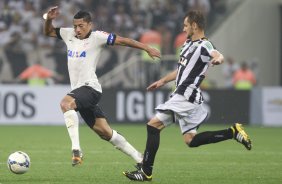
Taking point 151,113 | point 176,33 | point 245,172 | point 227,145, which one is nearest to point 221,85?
point 176,33

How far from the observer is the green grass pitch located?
421 inches

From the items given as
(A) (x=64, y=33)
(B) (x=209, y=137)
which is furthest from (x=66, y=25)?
(B) (x=209, y=137)

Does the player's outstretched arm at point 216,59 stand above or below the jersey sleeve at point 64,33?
below

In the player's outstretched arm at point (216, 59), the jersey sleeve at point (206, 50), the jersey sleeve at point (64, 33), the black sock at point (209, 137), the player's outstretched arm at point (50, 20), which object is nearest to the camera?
the player's outstretched arm at point (216, 59)

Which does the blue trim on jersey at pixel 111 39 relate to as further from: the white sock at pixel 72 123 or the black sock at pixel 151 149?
the black sock at pixel 151 149

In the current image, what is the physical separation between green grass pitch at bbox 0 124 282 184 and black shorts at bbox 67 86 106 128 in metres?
0.76

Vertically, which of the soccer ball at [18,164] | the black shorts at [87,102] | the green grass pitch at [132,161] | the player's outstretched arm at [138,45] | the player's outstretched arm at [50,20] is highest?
the player's outstretched arm at [50,20]

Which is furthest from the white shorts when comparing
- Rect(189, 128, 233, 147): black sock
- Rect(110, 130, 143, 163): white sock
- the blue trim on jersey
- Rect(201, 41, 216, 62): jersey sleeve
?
the blue trim on jersey

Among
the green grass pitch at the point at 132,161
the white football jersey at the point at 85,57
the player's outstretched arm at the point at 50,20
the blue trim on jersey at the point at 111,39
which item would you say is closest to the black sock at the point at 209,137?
the green grass pitch at the point at 132,161

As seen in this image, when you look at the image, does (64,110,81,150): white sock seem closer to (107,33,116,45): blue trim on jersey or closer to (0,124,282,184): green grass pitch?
(0,124,282,184): green grass pitch

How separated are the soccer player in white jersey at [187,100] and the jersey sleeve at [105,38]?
47.4 inches

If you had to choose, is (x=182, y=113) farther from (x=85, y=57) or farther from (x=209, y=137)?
(x=85, y=57)

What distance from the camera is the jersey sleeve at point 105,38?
11406 mm

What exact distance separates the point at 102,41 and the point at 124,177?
6.34 ft
